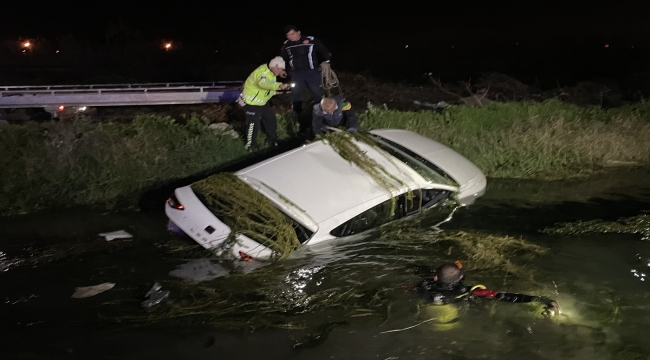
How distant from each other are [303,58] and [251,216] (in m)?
3.87

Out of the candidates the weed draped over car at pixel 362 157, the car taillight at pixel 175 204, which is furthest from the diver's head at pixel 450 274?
the car taillight at pixel 175 204

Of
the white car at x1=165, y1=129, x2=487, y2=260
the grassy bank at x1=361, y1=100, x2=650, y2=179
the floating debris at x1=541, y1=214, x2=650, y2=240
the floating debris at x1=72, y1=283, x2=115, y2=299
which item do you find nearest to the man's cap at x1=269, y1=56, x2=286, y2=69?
the white car at x1=165, y1=129, x2=487, y2=260

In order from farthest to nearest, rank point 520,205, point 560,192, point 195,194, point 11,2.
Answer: point 11,2, point 560,192, point 520,205, point 195,194

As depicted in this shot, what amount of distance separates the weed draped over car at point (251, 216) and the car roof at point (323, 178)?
21cm

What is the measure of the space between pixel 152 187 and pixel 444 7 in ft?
107

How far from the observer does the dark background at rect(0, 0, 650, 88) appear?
21.9 m

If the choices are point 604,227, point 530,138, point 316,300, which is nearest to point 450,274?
point 316,300

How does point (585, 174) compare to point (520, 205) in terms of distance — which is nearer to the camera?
point (520, 205)

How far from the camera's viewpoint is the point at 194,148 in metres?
9.39

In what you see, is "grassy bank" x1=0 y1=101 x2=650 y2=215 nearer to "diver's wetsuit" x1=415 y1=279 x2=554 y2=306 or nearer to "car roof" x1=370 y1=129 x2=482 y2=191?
"car roof" x1=370 y1=129 x2=482 y2=191

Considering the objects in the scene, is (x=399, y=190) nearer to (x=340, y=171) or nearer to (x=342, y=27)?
(x=340, y=171)

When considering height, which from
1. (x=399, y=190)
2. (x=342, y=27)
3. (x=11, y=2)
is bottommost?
(x=399, y=190)

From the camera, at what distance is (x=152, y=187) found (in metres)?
9.05

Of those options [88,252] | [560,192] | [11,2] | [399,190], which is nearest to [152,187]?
[88,252]
